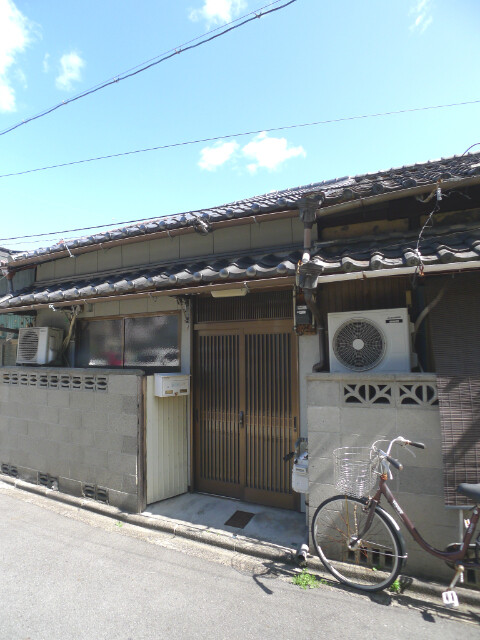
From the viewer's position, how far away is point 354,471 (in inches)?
145

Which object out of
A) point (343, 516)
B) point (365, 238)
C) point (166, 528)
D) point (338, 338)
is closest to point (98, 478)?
point (166, 528)

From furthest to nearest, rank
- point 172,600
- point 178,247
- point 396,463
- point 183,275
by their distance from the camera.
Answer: point 178,247, point 183,275, point 172,600, point 396,463

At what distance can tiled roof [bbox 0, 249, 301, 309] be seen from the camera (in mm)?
4559

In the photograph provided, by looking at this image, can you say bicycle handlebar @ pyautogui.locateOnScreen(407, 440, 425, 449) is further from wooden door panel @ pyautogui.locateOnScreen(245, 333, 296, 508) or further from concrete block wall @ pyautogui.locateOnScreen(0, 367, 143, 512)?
concrete block wall @ pyautogui.locateOnScreen(0, 367, 143, 512)

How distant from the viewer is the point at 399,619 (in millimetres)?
3049

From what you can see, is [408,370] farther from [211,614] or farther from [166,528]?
[166,528]

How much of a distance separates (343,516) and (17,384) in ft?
21.1

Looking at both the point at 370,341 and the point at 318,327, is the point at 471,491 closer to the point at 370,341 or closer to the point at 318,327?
the point at 370,341

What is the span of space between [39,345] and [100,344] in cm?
126

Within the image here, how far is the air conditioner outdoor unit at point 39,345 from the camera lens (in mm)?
7086

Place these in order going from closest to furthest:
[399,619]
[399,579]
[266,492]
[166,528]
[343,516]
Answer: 1. [399,619]
2. [399,579]
3. [343,516]
4. [166,528]
5. [266,492]

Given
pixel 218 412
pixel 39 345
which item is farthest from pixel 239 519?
pixel 39 345

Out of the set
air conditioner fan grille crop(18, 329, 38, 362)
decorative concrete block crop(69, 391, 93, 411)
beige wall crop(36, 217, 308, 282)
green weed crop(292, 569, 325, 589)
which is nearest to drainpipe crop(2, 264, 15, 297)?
beige wall crop(36, 217, 308, 282)

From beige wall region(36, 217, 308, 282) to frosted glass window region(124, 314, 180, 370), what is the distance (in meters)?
1.15
